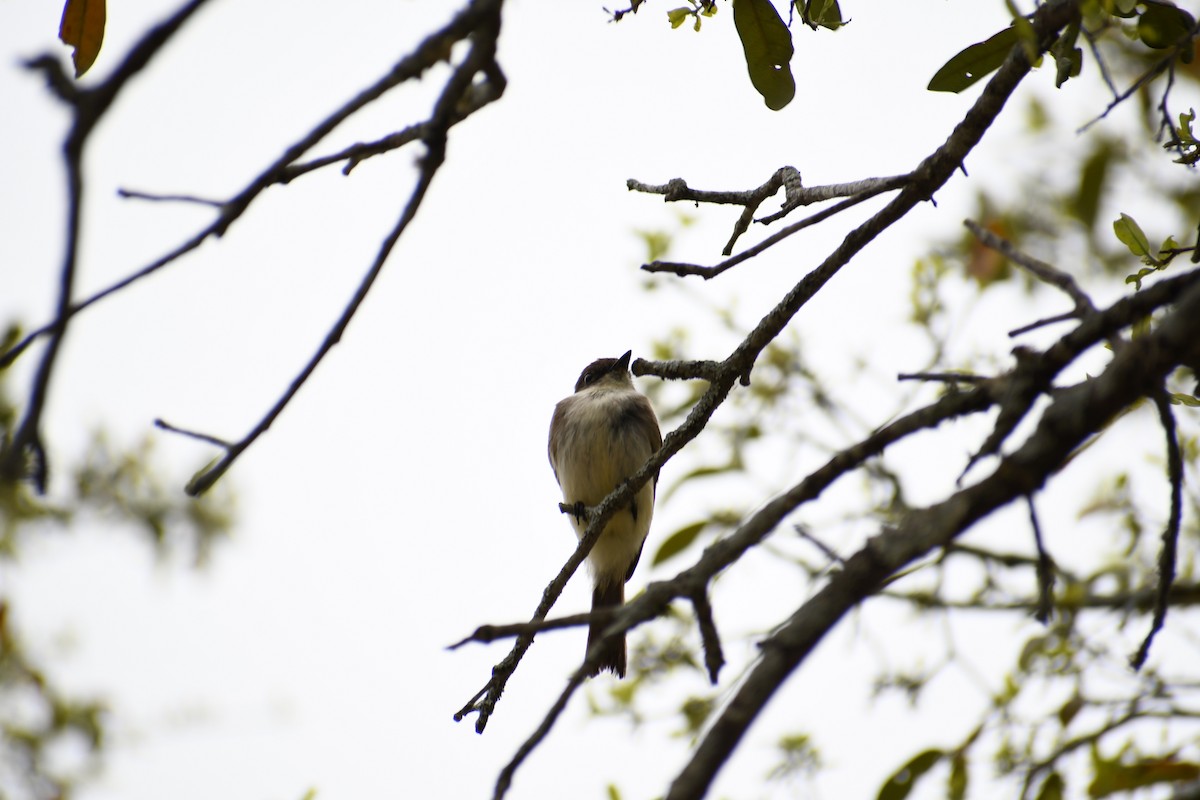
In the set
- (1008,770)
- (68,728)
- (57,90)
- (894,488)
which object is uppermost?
(894,488)

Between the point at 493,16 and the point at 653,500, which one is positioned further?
the point at 653,500

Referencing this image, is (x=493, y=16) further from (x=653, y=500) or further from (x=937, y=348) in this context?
(x=653, y=500)

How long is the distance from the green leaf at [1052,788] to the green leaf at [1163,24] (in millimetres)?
2276

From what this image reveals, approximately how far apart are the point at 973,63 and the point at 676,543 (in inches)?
90.5

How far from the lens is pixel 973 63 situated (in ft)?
9.82

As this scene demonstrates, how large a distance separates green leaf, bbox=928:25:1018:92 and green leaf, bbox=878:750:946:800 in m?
2.00

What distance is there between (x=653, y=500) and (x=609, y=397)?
2.49ft

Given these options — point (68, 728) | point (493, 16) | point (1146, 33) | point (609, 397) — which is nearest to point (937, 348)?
point (609, 397)

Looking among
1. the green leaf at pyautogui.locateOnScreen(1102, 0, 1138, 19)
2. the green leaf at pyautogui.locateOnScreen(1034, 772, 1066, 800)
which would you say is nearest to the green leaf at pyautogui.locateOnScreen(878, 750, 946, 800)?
the green leaf at pyautogui.locateOnScreen(1034, 772, 1066, 800)

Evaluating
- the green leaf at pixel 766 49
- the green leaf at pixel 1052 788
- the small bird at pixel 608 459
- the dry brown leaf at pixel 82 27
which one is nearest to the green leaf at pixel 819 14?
the green leaf at pixel 766 49

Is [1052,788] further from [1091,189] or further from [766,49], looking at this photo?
[766,49]

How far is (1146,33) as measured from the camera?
283cm

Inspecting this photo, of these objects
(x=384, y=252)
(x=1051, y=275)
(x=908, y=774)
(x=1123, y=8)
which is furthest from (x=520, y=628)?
(x=1123, y=8)

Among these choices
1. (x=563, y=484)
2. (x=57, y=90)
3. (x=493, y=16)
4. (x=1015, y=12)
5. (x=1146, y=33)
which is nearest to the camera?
(x=57, y=90)
